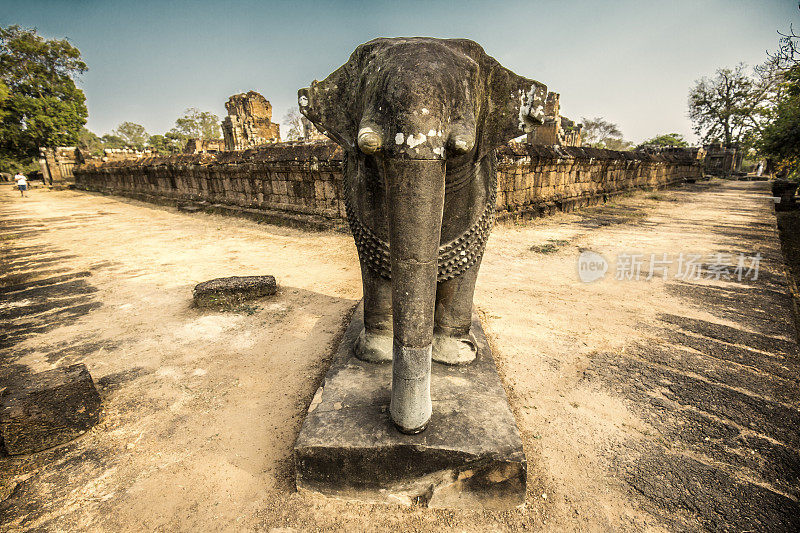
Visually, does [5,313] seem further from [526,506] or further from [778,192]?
[778,192]

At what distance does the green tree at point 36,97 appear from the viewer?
26125 millimetres

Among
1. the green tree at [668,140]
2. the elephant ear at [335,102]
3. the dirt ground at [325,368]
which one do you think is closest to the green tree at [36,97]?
the dirt ground at [325,368]

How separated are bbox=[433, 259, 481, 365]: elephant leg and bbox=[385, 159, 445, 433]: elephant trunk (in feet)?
2.04

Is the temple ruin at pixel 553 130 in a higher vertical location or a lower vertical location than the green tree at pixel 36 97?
lower

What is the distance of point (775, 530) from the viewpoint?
125 cm

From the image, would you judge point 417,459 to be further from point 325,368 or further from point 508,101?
point 508,101

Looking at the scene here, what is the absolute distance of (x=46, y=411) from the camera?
1658 mm

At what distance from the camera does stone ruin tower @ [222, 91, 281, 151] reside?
1753cm

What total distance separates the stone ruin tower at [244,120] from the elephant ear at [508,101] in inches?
728

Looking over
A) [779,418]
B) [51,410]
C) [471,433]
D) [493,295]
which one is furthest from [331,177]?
[779,418]

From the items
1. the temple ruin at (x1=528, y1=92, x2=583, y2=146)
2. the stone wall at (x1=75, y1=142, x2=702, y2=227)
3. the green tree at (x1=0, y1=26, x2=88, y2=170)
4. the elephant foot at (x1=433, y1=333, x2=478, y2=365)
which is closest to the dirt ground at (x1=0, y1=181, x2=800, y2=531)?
the elephant foot at (x1=433, y1=333, x2=478, y2=365)

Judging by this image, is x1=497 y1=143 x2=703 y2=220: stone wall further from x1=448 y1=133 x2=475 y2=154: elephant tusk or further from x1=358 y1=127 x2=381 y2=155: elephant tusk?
x1=358 y1=127 x2=381 y2=155: elephant tusk

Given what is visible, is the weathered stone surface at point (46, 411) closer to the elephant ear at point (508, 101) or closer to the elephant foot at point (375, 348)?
the elephant foot at point (375, 348)

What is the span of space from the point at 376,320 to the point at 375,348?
16cm
